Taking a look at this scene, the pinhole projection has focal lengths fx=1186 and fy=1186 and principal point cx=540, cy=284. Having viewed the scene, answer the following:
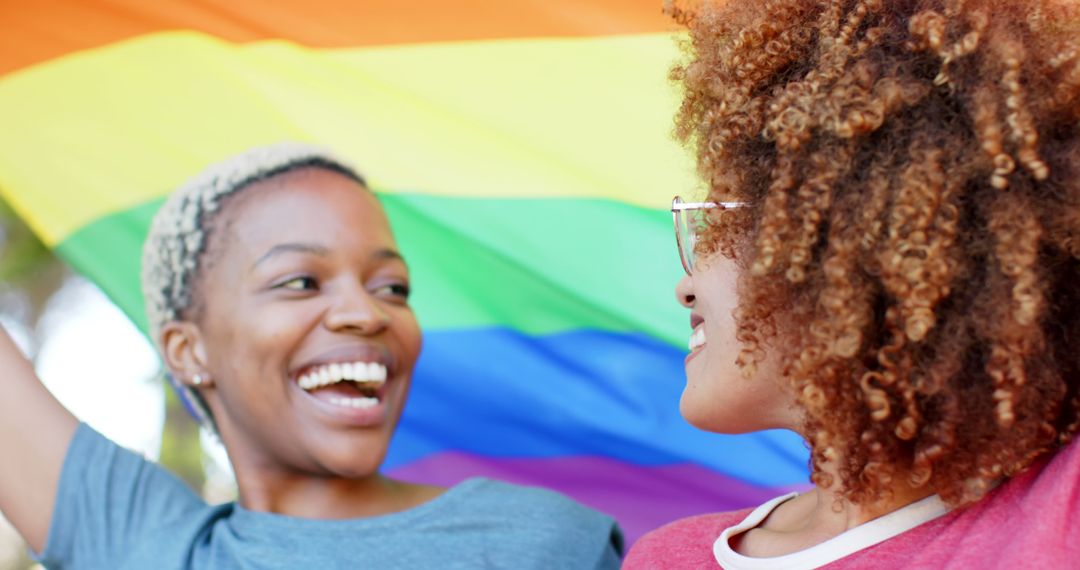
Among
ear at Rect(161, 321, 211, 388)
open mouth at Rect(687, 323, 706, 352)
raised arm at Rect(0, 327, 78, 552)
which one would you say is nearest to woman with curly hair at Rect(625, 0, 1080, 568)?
open mouth at Rect(687, 323, 706, 352)

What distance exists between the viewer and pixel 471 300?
10.8 feet

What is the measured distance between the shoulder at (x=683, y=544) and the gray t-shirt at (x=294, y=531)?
0.41 metres

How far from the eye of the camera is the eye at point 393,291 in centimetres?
280

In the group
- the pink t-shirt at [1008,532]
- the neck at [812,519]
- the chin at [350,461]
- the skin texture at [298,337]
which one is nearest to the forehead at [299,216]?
the skin texture at [298,337]

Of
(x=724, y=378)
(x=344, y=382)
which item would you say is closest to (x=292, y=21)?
(x=344, y=382)

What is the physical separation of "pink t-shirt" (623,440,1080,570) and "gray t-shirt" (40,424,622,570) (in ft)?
2.93

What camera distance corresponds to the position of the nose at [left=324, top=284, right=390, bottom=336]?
2645mm

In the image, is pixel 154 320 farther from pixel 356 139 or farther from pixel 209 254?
pixel 356 139

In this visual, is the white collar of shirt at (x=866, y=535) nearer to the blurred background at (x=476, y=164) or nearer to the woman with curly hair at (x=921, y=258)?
the woman with curly hair at (x=921, y=258)

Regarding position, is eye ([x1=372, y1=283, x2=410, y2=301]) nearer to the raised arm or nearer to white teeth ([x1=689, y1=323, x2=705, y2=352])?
the raised arm

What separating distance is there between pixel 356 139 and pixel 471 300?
1.76 ft

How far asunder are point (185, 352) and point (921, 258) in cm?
191

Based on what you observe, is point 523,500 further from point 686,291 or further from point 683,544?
point 686,291

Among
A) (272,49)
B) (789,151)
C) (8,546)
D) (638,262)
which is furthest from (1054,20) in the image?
(8,546)
